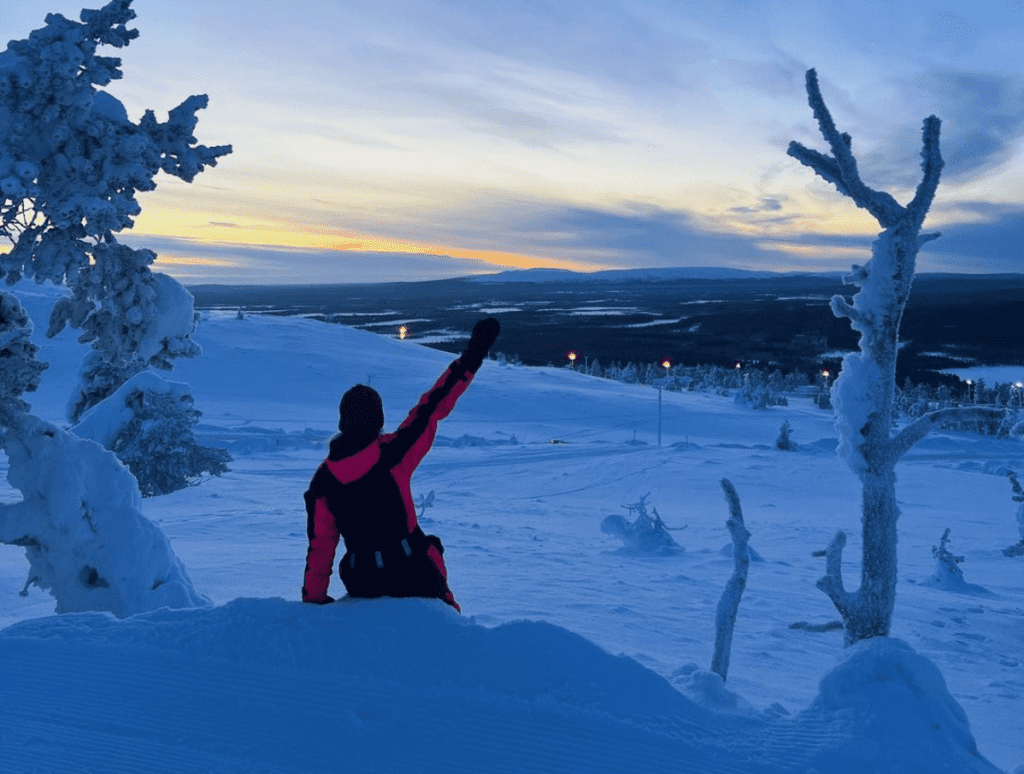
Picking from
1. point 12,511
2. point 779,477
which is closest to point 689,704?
point 12,511

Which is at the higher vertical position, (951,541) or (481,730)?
(481,730)

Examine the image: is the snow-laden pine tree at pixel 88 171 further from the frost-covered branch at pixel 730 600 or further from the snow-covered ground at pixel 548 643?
the frost-covered branch at pixel 730 600

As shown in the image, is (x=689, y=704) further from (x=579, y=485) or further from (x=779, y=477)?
(x=779, y=477)

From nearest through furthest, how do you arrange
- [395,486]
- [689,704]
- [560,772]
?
[560,772] < [689,704] < [395,486]

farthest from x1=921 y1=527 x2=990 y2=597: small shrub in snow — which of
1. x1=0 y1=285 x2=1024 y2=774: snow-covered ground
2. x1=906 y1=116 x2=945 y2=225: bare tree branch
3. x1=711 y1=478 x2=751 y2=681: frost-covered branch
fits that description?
x1=906 y1=116 x2=945 y2=225: bare tree branch

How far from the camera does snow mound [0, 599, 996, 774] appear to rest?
2.96m

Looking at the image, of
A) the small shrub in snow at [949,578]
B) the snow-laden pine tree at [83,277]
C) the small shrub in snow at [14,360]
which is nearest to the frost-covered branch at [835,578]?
the snow-laden pine tree at [83,277]

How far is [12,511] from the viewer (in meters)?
5.41

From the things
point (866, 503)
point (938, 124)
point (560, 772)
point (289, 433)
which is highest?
point (938, 124)

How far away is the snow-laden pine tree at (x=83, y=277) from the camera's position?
16.4 feet

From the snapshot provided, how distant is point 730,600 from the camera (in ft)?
20.1

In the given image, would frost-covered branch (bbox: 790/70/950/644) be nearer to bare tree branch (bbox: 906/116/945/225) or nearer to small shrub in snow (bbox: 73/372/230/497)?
bare tree branch (bbox: 906/116/945/225)

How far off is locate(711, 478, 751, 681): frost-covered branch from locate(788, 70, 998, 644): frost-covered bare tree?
0.86 m

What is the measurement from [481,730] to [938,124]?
482 centimetres
